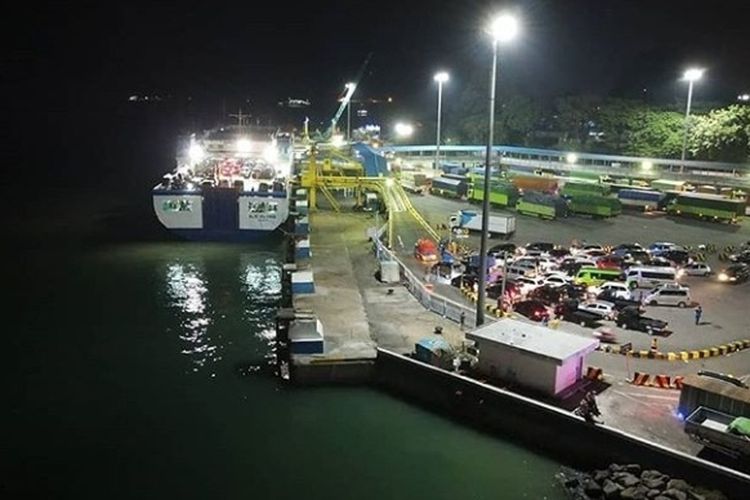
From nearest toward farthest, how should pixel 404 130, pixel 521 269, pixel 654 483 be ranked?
1. pixel 654 483
2. pixel 521 269
3. pixel 404 130

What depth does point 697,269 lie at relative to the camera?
34.3m

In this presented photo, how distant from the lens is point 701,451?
53.7 ft

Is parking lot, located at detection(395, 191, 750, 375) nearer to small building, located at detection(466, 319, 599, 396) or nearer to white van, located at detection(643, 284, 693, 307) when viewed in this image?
white van, located at detection(643, 284, 693, 307)

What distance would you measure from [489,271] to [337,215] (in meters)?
21.7

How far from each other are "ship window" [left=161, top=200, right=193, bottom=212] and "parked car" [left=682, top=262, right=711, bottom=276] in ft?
105

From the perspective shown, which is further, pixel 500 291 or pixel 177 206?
pixel 177 206

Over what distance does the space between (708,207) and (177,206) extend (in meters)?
39.4

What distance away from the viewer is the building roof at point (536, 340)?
19.3m

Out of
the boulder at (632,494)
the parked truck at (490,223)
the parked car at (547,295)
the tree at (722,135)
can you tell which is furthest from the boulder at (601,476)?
the tree at (722,135)

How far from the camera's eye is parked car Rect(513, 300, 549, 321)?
26.1 meters

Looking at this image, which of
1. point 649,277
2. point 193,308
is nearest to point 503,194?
point 649,277

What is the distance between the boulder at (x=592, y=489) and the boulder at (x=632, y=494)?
682 mm

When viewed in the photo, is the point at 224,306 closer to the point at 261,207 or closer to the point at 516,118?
the point at 261,207

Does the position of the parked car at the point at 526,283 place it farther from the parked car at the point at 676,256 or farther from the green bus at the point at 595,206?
the green bus at the point at 595,206
